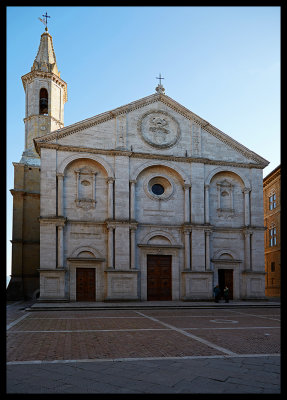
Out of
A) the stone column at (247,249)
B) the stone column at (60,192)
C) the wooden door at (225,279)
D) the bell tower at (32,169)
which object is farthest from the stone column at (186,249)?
the bell tower at (32,169)

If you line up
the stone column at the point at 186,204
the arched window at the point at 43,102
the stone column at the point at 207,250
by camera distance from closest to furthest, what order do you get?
the stone column at the point at 207,250 < the stone column at the point at 186,204 < the arched window at the point at 43,102

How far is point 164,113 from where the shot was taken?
3506 centimetres

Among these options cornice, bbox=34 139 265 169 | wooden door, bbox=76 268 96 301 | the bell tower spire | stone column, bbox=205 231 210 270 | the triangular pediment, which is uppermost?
the bell tower spire

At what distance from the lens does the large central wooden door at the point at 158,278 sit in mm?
32500

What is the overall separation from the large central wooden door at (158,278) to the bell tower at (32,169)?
11456 millimetres

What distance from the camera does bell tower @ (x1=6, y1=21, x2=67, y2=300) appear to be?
3666 cm

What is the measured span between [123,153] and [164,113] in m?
5.78

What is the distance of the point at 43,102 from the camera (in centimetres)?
4134

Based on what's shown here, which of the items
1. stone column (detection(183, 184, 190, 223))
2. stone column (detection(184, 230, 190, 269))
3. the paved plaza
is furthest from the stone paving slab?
stone column (detection(183, 184, 190, 223))

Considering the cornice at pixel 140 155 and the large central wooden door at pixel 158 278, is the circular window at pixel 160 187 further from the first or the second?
the large central wooden door at pixel 158 278

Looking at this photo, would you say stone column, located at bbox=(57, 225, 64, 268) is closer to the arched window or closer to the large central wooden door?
the large central wooden door

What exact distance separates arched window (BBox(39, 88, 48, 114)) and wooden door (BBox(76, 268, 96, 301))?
18920 millimetres

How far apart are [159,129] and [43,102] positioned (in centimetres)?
1430
